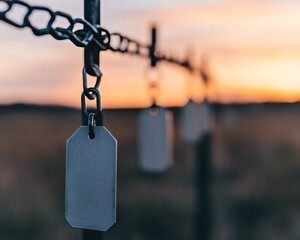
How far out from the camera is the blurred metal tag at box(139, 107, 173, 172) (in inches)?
104

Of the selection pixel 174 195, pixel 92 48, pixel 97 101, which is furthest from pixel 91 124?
pixel 174 195

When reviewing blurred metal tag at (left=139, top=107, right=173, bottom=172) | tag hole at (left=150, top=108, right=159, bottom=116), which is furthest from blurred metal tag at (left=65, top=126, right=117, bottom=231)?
tag hole at (left=150, top=108, right=159, bottom=116)

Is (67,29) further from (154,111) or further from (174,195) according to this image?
(174,195)

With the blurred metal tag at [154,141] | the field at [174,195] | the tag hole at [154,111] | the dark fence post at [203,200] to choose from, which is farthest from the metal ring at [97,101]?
the field at [174,195]

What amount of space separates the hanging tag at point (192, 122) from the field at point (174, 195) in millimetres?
1693

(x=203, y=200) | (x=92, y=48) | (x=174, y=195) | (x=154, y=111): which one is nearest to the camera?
(x=92, y=48)

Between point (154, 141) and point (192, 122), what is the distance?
134 cm

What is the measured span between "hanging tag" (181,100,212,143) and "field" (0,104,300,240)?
5.56 feet

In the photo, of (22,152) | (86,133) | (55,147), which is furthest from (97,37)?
(55,147)

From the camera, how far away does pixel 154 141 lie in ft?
8.77

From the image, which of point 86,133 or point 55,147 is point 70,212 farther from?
point 55,147

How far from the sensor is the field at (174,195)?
271 inches

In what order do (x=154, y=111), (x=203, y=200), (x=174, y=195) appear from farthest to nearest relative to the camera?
(x=174, y=195), (x=203, y=200), (x=154, y=111)

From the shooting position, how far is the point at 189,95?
14.0ft
